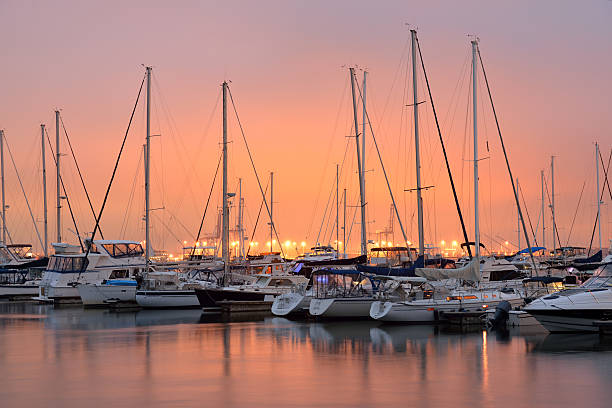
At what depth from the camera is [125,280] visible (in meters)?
58.2

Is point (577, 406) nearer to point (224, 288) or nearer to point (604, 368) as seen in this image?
point (604, 368)

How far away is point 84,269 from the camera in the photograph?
60500 millimetres

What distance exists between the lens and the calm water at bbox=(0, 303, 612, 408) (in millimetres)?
18328

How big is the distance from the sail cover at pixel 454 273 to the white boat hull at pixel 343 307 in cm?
341

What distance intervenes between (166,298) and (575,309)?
3043cm

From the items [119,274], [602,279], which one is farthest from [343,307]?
[119,274]

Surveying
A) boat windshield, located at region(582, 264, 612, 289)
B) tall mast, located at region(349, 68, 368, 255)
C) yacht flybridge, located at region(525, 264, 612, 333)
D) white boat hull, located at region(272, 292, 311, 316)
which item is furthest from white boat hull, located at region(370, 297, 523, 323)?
tall mast, located at region(349, 68, 368, 255)

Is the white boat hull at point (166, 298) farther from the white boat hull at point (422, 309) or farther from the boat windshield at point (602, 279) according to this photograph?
the boat windshield at point (602, 279)

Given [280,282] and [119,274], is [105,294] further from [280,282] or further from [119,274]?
[280,282]

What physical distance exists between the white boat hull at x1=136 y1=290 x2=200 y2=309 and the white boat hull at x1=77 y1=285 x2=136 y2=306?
260 cm

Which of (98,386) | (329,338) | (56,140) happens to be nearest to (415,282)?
(329,338)

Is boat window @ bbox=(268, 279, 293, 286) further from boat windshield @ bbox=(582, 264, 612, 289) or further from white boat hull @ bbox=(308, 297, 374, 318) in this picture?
boat windshield @ bbox=(582, 264, 612, 289)

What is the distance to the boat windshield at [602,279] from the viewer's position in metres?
31.9

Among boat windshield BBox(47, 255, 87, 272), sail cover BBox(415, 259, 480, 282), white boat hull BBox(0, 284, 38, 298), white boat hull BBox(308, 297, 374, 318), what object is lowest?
white boat hull BBox(308, 297, 374, 318)
